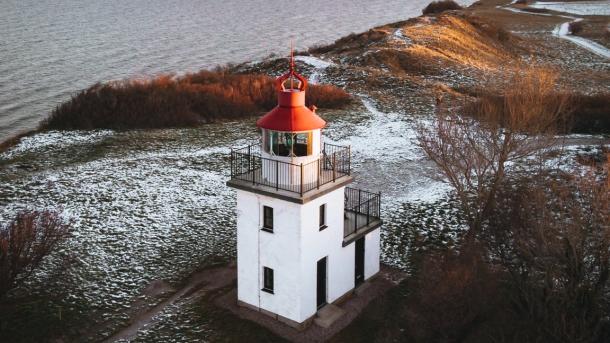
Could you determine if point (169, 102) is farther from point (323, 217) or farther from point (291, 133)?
point (291, 133)

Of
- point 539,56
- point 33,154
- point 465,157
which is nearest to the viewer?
point 465,157

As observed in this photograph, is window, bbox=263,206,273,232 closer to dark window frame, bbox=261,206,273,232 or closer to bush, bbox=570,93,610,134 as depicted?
dark window frame, bbox=261,206,273,232

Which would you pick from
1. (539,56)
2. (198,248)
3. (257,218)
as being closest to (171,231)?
(198,248)

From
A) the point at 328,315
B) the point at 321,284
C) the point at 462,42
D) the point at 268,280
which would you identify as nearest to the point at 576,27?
the point at 462,42

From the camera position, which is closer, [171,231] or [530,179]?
[171,231]

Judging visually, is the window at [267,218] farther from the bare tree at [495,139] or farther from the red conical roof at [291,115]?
the bare tree at [495,139]

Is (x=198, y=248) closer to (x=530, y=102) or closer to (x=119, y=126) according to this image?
(x=530, y=102)
